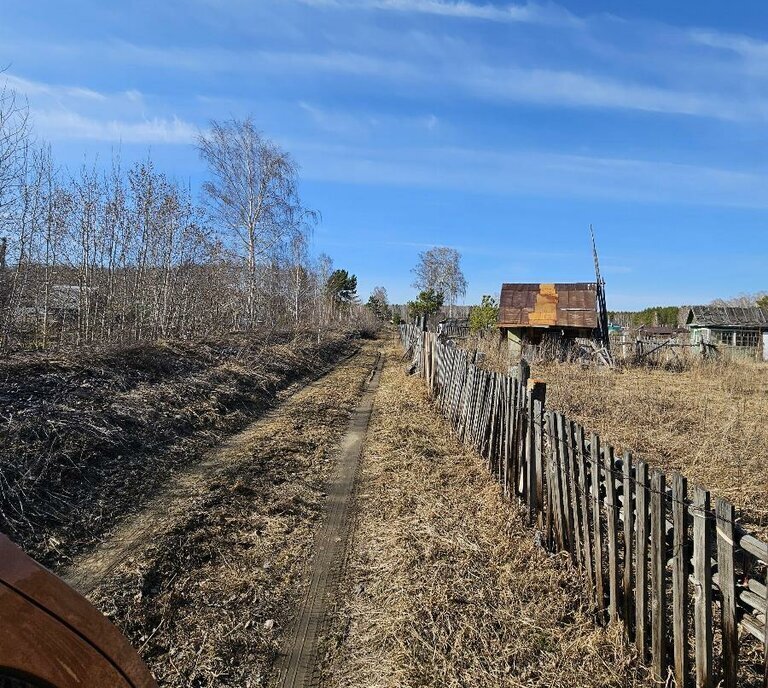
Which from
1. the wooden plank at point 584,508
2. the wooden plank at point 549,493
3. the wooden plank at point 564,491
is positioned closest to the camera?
the wooden plank at point 584,508

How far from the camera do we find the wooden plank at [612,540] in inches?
125

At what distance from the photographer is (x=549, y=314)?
22.0 m

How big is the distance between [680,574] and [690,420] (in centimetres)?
787

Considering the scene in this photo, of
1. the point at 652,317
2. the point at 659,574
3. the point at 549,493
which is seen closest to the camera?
the point at 659,574

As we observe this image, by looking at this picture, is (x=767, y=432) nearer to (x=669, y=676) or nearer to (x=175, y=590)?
(x=669, y=676)

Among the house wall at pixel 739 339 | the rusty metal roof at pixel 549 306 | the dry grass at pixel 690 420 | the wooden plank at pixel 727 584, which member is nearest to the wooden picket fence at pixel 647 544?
the wooden plank at pixel 727 584

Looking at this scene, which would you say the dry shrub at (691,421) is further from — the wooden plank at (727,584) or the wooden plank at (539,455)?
the wooden plank at (727,584)

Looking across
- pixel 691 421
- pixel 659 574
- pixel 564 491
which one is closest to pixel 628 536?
pixel 659 574

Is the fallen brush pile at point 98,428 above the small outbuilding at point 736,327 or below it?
below

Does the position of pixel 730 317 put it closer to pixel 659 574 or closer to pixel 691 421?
pixel 691 421

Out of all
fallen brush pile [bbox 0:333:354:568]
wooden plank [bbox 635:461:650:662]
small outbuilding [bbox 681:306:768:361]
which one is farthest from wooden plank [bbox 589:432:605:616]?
small outbuilding [bbox 681:306:768:361]

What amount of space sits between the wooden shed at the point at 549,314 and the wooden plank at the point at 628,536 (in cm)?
1909

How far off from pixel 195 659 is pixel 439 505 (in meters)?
2.89

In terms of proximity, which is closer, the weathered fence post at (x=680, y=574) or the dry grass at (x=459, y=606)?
the weathered fence post at (x=680, y=574)
